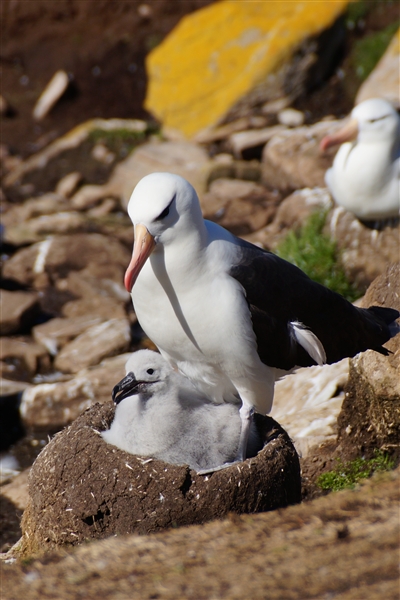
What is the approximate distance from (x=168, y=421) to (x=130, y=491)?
1.51ft

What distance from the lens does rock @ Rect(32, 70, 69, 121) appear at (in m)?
13.9

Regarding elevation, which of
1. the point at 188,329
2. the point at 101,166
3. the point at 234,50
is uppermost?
the point at 188,329

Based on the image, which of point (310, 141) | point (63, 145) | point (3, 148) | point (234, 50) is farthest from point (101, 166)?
point (310, 141)

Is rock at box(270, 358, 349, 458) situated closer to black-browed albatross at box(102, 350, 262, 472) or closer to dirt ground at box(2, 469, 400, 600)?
black-browed albatross at box(102, 350, 262, 472)

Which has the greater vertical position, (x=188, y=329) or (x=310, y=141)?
(x=188, y=329)

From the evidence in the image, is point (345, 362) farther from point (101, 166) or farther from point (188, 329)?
point (101, 166)

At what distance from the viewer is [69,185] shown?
12070mm

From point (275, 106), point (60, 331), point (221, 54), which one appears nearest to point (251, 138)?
point (275, 106)

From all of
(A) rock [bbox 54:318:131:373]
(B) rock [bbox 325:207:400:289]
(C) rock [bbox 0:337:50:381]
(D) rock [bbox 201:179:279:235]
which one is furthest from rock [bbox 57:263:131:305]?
(B) rock [bbox 325:207:400:289]

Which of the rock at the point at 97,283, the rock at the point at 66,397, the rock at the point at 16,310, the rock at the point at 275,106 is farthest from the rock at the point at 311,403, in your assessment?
the rock at the point at 275,106

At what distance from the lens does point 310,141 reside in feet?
33.6

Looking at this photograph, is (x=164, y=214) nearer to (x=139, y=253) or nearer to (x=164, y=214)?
(x=164, y=214)

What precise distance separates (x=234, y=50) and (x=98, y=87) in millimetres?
2802

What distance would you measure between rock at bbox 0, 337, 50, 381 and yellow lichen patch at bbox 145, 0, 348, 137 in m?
5.67
